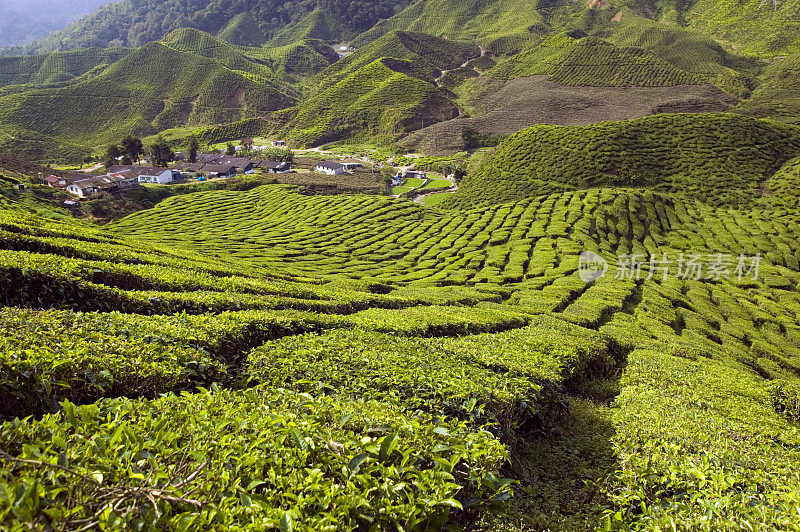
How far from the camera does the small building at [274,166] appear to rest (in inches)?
3828

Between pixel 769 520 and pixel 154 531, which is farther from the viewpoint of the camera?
pixel 769 520

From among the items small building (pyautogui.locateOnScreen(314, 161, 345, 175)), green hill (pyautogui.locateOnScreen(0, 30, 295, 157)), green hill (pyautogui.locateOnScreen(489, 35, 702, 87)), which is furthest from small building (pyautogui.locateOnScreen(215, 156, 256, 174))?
green hill (pyautogui.locateOnScreen(489, 35, 702, 87))

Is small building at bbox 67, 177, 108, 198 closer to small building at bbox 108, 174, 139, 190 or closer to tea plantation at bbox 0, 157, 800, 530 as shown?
small building at bbox 108, 174, 139, 190

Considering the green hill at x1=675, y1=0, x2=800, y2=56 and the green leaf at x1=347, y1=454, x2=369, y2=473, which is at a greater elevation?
the green hill at x1=675, y1=0, x2=800, y2=56

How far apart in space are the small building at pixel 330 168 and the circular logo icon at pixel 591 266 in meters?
65.6

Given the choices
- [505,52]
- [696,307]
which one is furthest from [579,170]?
[505,52]

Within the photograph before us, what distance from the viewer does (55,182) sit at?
68.1m

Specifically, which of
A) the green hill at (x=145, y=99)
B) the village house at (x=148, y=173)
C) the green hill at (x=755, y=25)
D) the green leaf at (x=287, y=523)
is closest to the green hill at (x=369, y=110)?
the green hill at (x=145, y=99)

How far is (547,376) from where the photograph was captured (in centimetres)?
995

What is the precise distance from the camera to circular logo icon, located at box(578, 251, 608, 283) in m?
38.4

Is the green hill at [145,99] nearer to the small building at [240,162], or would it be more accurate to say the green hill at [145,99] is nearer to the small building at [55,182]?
the small building at [240,162]

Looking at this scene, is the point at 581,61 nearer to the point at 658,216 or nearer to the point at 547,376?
the point at 658,216

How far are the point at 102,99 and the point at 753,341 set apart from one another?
610 ft

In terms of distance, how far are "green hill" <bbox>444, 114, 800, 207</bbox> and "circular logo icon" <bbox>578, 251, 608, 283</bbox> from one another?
26.5 metres
